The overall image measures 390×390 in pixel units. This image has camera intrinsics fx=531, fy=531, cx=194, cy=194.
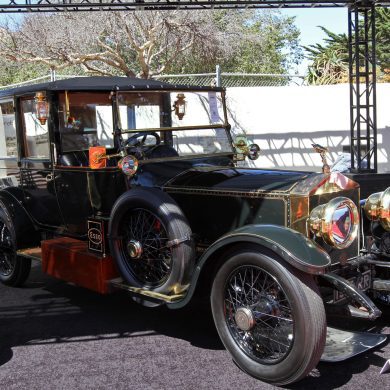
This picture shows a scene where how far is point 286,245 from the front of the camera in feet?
9.23

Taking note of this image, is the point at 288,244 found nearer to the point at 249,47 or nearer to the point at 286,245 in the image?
the point at 286,245

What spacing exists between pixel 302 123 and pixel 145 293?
33.0 feet

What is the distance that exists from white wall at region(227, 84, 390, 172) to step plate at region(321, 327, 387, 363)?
9326 millimetres

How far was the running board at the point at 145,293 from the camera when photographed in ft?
10.9

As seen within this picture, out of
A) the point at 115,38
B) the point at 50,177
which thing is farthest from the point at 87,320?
the point at 115,38

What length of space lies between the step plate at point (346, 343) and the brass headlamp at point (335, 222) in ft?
1.93

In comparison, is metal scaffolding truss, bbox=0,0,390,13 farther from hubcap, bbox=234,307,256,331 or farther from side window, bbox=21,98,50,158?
hubcap, bbox=234,307,256,331

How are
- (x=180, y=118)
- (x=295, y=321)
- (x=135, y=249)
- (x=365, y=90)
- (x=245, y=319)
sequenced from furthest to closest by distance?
(x=365, y=90) < (x=180, y=118) < (x=135, y=249) < (x=245, y=319) < (x=295, y=321)

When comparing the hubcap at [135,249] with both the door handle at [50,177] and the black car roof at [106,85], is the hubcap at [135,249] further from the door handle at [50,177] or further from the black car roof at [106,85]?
the black car roof at [106,85]

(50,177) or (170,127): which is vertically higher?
(170,127)

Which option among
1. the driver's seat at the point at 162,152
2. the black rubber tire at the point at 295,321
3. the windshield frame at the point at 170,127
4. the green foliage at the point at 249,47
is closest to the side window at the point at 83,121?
the windshield frame at the point at 170,127

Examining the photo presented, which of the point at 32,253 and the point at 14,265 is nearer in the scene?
the point at 32,253

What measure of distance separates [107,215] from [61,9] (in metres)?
6.97

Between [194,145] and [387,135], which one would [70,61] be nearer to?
[387,135]
